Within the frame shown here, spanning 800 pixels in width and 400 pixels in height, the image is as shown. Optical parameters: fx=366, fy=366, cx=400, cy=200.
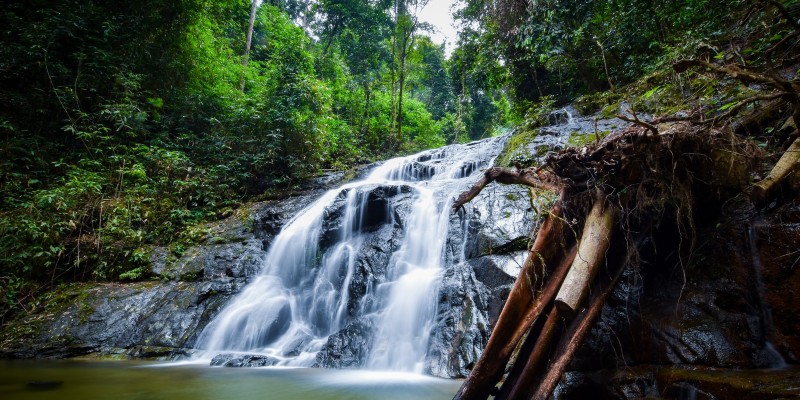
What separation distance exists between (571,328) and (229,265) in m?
7.50

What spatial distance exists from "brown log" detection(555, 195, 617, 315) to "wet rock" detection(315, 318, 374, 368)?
148 inches

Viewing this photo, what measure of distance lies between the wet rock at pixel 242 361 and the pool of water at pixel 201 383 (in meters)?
0.17

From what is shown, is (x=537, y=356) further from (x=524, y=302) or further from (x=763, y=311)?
(x=763, y=311)

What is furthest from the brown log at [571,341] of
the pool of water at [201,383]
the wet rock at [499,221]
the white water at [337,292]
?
the white water at [337,292]

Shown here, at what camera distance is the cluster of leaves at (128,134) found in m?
7.97

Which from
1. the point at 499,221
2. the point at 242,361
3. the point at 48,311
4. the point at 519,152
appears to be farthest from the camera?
the point at 519,152

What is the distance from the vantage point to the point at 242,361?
5.50m

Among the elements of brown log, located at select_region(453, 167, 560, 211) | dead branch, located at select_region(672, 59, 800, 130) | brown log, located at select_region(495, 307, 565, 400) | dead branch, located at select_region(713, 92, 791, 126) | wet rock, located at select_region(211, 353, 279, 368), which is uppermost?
dead branch, located at select_region(672, 59, 800, 130)

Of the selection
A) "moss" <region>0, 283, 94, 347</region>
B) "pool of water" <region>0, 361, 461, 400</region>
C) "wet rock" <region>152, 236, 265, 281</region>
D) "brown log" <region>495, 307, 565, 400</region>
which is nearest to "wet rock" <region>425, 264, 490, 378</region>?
"pool of water" <region>0, 361, 461, 400</region>

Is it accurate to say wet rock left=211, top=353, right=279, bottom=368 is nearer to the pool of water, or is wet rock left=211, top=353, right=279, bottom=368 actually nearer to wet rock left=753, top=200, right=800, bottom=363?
the pool of water

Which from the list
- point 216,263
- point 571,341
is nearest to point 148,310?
point 216,263

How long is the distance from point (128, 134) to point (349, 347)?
9436 mm

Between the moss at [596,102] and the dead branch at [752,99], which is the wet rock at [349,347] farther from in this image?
the moss at [596,102]

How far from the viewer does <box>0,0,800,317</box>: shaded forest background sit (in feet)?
24.3
